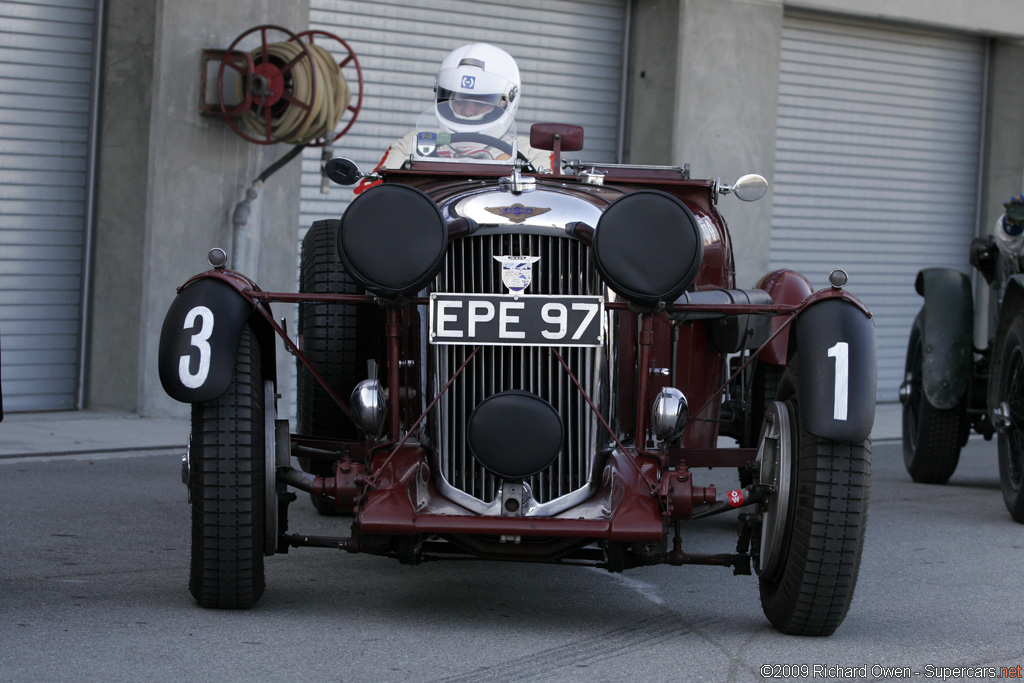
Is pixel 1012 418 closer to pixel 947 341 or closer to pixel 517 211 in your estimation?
pixel 947 341

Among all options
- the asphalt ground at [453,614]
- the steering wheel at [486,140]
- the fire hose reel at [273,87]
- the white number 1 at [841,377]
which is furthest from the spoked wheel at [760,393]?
the fire hose reel at [273,87]

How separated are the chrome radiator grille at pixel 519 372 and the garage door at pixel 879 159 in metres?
8.84

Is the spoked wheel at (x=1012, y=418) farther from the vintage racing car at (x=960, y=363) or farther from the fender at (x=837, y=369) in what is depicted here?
the fender at (x=837, y=369)

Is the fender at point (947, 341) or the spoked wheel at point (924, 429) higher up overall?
the fender at point (947, 341)

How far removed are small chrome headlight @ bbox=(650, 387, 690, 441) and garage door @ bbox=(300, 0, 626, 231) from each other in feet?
21.7

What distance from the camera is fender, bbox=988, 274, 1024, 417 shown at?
696 cm

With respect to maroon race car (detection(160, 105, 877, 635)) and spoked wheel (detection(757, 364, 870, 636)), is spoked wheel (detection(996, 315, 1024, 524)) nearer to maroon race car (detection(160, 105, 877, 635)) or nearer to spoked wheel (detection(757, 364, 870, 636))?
maroon race car (detection(160, 105, 877, 635))

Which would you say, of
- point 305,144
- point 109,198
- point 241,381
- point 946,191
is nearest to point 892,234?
point 946,191

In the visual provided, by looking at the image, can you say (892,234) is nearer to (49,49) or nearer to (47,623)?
(49,49)

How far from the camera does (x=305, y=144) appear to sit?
9.55 metres

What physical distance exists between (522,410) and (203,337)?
101 cm

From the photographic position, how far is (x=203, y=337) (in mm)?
4223

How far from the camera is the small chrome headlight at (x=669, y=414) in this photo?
14.1ft

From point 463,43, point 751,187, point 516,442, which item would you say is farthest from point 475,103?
point 463,43
